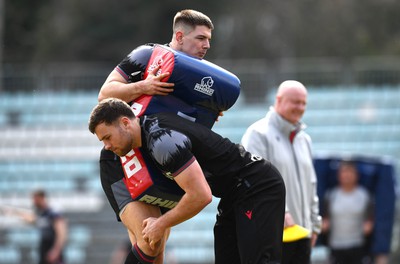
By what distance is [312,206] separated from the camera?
804 centimetres

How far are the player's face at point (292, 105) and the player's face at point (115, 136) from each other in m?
2.24

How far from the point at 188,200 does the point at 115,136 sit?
653mm

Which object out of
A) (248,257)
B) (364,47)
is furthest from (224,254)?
(364,47)

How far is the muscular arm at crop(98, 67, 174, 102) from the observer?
6.39 m

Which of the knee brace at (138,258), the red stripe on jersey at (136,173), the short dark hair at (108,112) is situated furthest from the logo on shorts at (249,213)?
the short dark hair at (108,112)

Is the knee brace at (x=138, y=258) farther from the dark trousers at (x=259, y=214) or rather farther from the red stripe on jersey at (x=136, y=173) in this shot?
the dark trousers at (x=259, y=214)

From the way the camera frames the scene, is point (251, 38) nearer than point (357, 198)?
No

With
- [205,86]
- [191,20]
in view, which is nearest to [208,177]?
[205,86]

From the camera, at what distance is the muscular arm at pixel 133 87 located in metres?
6.39

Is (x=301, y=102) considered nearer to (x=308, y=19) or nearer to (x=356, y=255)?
(x=356, y=255)

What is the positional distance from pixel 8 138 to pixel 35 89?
4.21 ft

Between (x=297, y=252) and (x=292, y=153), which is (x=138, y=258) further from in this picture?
(x=292, y=153)

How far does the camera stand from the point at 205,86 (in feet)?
21.1

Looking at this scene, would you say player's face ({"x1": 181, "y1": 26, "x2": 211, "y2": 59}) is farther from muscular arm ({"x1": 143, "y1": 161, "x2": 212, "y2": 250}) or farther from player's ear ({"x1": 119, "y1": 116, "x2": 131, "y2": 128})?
muscular arm ({"x1": 143, "y1": 161, "x2": 212, "y2": 250})
